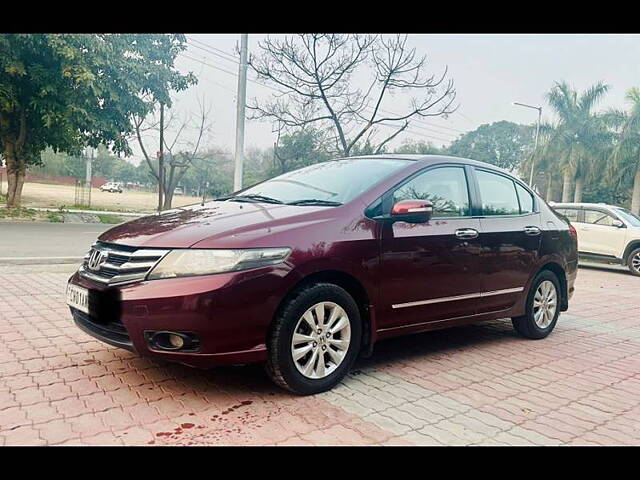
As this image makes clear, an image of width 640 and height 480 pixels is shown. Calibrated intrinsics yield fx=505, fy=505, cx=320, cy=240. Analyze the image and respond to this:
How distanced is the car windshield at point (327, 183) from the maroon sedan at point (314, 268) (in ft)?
0.06

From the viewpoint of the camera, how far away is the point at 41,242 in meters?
10.6

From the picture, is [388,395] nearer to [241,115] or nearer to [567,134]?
[241,115]

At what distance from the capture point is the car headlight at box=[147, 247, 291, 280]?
293 cm

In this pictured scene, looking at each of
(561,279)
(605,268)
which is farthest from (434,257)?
(605,268)

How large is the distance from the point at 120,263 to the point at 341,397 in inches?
64.1

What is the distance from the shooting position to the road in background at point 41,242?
820 cm

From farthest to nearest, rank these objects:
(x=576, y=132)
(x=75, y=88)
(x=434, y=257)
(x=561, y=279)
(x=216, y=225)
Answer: (x=576, y=132) < (x=75, y=88) < (x=561, y=279) < (x=434, y=257) < (x=216, y=225)

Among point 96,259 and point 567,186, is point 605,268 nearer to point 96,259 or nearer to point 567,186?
point 96,259

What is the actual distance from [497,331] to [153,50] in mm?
17465

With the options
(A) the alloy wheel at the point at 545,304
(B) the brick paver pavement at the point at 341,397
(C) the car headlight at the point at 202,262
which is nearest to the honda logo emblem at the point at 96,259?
(C) the car headlight at the point at 202,262

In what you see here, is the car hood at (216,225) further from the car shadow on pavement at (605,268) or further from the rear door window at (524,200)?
the car shadow on pavement at (605,268)

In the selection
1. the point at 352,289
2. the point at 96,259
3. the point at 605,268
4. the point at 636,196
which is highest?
the point at 636,196

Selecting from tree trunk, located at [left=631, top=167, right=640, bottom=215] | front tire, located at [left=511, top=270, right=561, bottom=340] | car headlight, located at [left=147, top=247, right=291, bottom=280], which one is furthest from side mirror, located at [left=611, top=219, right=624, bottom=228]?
tree trunk, located at [left=631, top=167, right=640, bottom=215]

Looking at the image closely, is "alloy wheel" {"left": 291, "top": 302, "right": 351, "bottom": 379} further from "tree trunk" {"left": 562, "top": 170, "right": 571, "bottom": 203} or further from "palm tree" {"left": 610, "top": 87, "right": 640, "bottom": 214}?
"tree trunk" {"left": 562, "top": 170, "right": 571, "bottom": 203}
